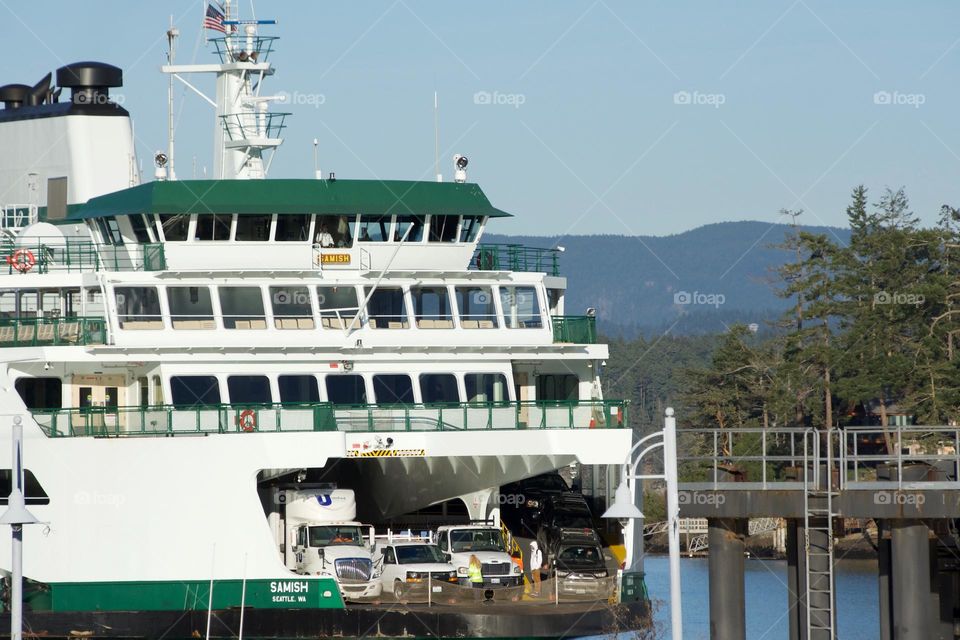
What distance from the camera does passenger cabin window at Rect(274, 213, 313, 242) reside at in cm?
3550

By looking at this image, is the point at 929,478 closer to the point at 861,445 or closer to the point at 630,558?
the point at 630,558

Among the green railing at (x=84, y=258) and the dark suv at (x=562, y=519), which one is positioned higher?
the green railing at (x=84, y=258)

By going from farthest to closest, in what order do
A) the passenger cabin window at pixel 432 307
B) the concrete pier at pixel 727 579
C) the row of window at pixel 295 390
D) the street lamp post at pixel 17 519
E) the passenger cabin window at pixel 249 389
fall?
the passenger cabin window at pixel 432 307 < the passenger cabin window at pixel 249 389 < the row of window at pixel 295 390 < the concrete pier at pixel 727 579 < the street lamp post at pixel 17 519

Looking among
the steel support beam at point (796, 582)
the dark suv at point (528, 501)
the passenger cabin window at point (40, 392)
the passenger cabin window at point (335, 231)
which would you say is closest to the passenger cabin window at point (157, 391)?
the passenger cabin window at point (40, 392)

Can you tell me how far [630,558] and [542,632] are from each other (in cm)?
391

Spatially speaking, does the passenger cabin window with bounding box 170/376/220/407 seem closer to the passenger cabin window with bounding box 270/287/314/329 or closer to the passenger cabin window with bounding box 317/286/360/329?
the passenger cabin window with bounding box 270/287/314/329

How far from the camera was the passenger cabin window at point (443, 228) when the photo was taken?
36281 millimetres

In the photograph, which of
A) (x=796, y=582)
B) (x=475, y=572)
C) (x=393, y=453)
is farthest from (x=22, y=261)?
(x=796, y=582)

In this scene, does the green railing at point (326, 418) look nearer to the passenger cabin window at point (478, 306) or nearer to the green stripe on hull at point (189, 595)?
the green stripe on hull at point (189, 595)

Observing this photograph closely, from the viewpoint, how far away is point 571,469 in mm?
41594

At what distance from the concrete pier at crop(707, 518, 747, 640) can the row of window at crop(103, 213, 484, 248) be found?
10171 millimetres

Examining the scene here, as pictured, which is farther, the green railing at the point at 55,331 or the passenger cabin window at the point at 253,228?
the passenger cabin window at the point at 253,228

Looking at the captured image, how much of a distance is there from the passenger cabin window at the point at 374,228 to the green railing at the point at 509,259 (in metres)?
2.24

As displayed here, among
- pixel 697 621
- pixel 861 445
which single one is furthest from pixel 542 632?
pixel 861 445
